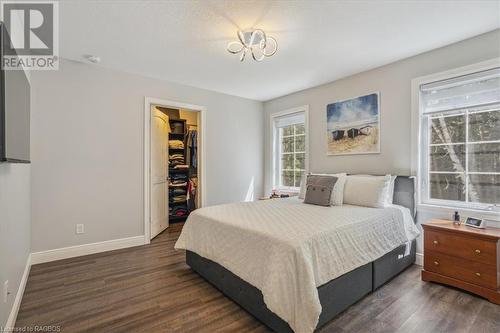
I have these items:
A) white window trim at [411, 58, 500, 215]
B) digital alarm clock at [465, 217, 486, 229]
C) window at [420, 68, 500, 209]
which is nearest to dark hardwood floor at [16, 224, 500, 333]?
digital alarm clock at [465, 217, 486, 229]

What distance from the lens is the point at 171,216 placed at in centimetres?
505

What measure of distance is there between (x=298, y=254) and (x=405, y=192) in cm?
204

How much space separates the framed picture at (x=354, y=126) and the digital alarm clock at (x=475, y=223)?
1241mm

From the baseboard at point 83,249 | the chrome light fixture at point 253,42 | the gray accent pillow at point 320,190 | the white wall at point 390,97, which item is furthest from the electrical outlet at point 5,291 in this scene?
the white wall at point 390,97

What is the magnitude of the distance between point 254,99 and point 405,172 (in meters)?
3.02

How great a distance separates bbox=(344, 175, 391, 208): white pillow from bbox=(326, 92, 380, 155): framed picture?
571mm

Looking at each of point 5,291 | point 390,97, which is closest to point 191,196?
point 5,291

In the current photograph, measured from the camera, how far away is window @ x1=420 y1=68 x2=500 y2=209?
2.47 m

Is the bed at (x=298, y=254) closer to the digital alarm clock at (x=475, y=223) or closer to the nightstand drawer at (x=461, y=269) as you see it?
the nightstand drawer at (x=461, y=269)

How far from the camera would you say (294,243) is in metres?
1.63

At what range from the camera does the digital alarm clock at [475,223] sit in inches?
90.4

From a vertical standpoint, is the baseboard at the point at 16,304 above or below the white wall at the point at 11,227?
below

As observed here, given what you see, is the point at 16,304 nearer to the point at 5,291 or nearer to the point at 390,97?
the point at 5,291

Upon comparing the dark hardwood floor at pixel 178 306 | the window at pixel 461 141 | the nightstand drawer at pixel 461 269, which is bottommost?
the dark hardwood floor at pixel 178 306
